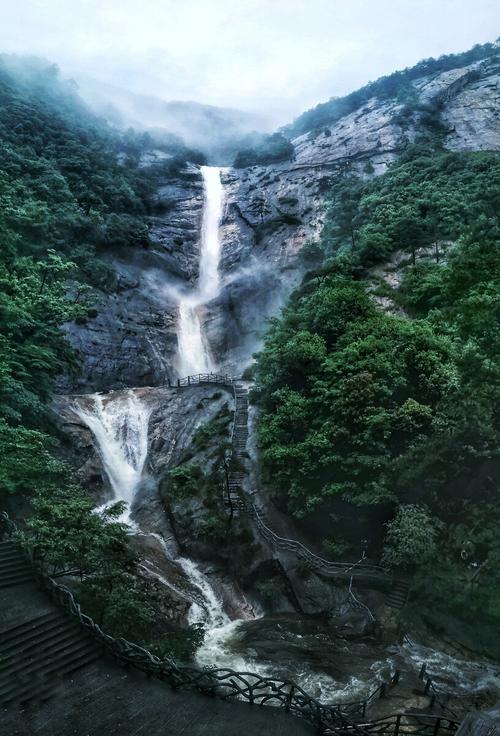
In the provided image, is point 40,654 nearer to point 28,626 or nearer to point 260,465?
point 28,626

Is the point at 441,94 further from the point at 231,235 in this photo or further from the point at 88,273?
the point at 88,273

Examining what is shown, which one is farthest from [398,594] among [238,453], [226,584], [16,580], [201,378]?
[201,378]

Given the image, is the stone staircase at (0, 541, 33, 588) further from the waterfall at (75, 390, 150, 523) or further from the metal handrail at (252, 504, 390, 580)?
the waterfall at (75, 390, 150, 523)

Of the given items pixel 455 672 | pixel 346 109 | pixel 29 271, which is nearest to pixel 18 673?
pixel 455 672

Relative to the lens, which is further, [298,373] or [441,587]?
[298,373]

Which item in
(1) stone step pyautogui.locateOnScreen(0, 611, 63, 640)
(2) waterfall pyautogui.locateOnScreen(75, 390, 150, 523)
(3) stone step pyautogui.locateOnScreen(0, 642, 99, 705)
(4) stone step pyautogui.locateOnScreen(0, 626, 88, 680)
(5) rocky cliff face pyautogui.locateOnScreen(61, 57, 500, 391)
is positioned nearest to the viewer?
(3) stone step pyautogui.locateOnScreen(0, 642, 99, 705)

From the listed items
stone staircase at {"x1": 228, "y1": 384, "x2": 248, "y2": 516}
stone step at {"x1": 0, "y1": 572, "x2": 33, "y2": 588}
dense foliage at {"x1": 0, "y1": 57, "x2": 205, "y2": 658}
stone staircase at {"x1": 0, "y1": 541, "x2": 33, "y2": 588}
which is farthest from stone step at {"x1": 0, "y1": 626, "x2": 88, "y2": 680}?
stone staircase at {"x1": 228, "y1": 384, "x2": 248, "y2": 516}

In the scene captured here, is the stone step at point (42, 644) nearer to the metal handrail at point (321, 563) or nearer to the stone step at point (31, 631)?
the stone step at point (31, 631)

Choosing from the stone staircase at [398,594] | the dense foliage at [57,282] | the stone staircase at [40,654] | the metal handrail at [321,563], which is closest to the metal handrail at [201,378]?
the dense foliage at [57,282]
